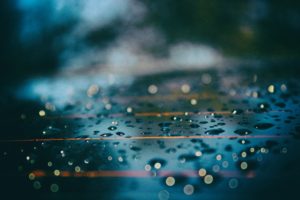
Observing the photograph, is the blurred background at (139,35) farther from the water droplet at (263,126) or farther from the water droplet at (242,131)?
the water droplet at (242,131)

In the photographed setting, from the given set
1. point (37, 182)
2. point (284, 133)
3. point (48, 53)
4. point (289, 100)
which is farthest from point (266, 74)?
point (48, 53)

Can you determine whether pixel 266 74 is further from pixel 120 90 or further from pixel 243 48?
pixel 120 90

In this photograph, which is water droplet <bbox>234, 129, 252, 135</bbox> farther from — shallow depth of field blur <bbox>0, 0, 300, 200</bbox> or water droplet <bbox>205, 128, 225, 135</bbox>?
water droplet <bbox>205, 128, 225, 135</bbox>

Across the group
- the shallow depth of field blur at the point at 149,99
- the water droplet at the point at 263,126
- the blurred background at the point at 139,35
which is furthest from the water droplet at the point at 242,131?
the blurred background at the point at 139,35

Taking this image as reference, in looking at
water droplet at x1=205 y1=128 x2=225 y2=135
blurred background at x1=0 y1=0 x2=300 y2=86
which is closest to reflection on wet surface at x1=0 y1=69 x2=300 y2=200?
water droplet at x1=205 y1=128 x2=225 y2=135

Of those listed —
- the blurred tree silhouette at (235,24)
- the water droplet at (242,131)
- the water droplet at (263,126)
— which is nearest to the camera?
the water droplet at (242,131)

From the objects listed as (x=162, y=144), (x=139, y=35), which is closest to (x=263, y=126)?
(x=162, y=144)
